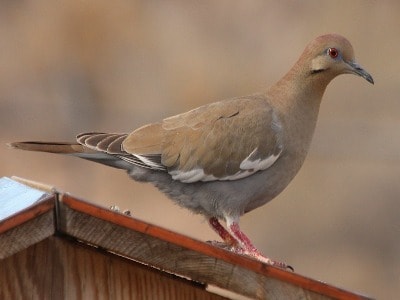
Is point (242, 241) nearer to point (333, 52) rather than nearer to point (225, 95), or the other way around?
point (333, 52)

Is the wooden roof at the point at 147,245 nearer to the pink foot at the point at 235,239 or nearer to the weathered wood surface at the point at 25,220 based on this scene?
the weathered wood surface at the point at 25,220

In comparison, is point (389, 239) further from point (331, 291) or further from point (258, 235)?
point (331, 291)

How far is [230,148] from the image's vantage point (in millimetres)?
5441

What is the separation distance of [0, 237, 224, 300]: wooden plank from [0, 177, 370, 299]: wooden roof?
0.10 meters

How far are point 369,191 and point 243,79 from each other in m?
0.94

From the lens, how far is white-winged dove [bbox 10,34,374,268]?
540 cm

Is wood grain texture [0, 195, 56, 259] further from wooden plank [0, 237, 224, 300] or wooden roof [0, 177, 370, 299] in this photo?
wooden plank [0, 237, 224, 300]

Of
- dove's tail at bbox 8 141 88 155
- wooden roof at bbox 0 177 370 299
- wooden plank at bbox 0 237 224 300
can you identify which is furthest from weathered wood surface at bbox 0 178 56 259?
dove's tail at bbox 8 141 88 155

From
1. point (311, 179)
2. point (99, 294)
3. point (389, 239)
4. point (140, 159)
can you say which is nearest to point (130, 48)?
point (311, 179)

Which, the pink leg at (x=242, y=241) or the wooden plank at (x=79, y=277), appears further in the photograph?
the pink leg at (x=242, y=241)

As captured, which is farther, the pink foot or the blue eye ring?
the blue eye ring

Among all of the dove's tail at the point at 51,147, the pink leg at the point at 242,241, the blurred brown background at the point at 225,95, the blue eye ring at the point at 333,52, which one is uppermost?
the blurred brown background at the point at 225,95

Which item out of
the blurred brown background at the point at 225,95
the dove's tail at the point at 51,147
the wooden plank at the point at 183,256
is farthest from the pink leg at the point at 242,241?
the blurred brown background at the point at 225,95

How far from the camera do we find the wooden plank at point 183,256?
3973mm
